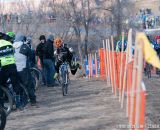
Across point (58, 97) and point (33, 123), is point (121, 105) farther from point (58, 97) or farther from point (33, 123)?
point (58, 97)

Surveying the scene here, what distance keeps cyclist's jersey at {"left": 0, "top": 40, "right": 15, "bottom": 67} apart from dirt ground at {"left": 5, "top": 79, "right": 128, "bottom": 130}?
43.7 inches

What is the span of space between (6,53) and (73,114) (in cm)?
186

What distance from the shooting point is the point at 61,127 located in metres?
9.55

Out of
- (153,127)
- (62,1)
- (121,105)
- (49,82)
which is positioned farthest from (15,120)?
(62,1)

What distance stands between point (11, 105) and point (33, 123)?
120 cm

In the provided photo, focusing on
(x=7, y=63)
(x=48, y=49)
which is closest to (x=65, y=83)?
(x=48, y=49)

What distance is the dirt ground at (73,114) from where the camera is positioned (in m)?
9.62

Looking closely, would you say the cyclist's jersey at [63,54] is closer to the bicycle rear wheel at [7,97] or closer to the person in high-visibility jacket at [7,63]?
the person in high-visibility jacket at [7,63]

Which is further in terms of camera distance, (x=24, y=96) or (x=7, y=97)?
(x=24, y=96)

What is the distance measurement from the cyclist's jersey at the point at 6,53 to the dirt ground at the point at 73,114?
43.7 inches

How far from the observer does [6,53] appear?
1130cm

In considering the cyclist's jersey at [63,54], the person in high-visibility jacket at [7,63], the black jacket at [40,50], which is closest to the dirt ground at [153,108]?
the person in high-visibility jacket at [7,63]

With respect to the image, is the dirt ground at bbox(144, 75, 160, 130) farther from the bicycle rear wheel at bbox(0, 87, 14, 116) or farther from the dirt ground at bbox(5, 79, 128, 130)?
the bicycle rear wheel at bbox(0, 87, 14, 116)

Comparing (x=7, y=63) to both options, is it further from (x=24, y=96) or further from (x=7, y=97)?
(x=24, y=96)
